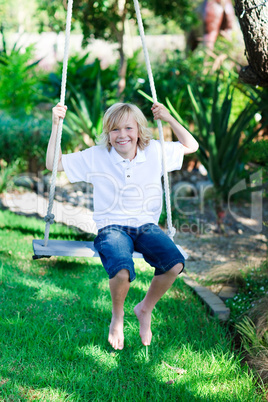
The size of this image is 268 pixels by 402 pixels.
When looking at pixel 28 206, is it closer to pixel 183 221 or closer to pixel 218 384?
pixel 183 221

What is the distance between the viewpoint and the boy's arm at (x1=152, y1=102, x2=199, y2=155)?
247 cm

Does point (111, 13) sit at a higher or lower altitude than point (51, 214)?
higher

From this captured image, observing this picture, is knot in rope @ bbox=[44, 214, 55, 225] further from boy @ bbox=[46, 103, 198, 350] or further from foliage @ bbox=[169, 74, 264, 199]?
foliage @ bbox=[169, 74, 264, 199]

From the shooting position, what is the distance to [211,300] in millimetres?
3143

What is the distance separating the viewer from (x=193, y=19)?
7.89m

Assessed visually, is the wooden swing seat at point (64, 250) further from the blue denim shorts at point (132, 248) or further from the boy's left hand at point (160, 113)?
the boy's left hand at point (160, 113)

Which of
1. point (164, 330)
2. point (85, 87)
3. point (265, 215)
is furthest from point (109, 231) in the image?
point (85, 87)

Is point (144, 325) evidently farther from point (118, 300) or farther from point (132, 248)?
point (132, 248)

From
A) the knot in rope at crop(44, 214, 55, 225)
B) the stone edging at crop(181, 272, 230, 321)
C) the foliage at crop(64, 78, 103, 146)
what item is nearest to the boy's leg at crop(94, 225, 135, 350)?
the knot in rope at crop(44, 214, 55, 225)

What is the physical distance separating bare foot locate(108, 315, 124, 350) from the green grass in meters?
0.19

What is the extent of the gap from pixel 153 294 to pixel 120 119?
0.96 metres

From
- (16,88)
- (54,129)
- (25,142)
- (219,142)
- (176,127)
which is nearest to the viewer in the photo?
(54,129)

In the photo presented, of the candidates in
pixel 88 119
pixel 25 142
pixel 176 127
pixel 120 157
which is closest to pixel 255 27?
pixel 176 127

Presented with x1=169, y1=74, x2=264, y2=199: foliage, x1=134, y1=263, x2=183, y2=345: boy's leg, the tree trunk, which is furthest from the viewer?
x1=169, y1=74, x2=264, y2=199: foliage
